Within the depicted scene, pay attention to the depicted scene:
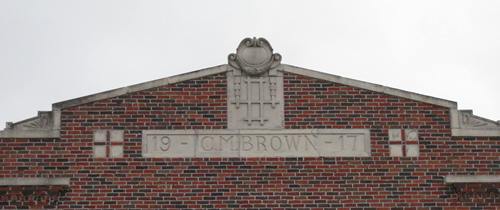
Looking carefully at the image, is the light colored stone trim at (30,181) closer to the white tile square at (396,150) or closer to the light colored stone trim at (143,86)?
the light colored stone trim at (143,86)

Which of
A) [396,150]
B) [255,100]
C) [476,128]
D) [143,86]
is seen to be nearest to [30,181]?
[143,86]

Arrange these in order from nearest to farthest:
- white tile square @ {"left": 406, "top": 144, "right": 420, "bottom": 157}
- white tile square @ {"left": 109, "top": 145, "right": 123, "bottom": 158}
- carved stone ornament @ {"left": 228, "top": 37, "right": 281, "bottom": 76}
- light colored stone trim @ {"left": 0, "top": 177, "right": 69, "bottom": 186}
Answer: light colored stone trim @ {"left": 0, "top": 177, "right": 69, "bottom": 186} → white tile square @ {"left": 109, "top": 145, "right": 123, "bottom": 158} → white tile square @ {"left": 406, "top": 144, "right": 420, "bottom": 157} → carved stone ornament @ {"left": 228, "top": 37, "right": 281, "bottom": 76}

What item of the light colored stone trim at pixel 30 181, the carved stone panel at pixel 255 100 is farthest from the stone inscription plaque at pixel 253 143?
the light colored stone trim at pixel 30 181

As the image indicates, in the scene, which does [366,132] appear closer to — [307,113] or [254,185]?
[307,113]

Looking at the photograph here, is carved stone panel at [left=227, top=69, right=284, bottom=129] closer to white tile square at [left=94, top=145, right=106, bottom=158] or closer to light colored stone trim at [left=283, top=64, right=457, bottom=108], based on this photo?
light colored stone trim at [left=283, top=64, right=457, bottom=108]

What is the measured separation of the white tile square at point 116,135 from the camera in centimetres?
1732

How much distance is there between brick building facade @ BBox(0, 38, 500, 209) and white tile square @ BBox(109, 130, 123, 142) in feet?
0.05

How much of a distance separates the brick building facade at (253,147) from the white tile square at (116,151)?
0.8 inches

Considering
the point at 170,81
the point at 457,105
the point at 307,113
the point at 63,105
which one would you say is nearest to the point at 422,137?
the point at 457,105

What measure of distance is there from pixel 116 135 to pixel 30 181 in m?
1.58

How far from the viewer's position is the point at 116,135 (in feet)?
56.9

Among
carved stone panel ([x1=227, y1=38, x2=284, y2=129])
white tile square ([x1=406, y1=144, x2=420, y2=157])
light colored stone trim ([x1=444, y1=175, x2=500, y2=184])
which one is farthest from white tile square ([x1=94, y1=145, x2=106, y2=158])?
light colored stone trim ([x1=444, y1=175, x2=500, y2=184])

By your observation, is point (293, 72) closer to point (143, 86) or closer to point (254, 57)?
point (254, 57)

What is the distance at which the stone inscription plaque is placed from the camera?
17250mm
